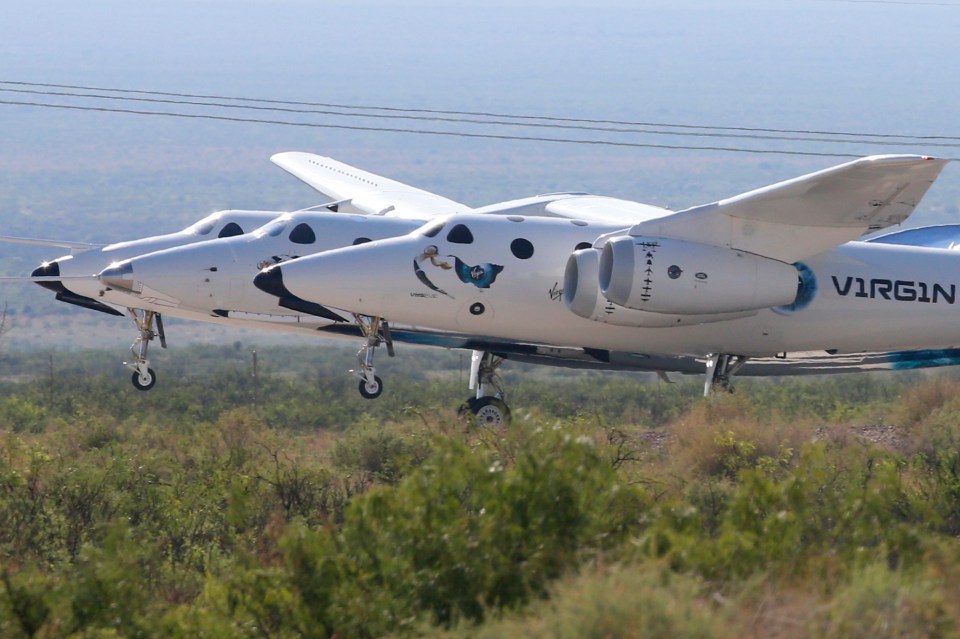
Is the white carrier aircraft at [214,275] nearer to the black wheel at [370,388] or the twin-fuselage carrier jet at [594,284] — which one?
the twin-fuselage carrier jet at [594,284]

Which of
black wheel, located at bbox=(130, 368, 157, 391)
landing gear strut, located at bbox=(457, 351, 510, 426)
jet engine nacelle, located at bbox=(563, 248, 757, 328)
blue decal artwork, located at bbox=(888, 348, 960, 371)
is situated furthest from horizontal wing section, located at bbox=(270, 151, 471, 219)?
blue decal artwork, located at bbox=(888, 348, 960, 371)

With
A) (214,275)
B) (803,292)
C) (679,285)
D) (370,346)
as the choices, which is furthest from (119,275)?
(803,292)

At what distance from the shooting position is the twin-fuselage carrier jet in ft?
61.0

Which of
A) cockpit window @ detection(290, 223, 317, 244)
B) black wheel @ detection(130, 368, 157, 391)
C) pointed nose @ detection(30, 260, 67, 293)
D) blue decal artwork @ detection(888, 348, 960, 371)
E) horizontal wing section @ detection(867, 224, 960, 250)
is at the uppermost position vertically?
horizontal wing section @ detection(867, 224, 960, 250)

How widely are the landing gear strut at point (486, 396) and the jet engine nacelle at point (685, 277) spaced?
271 cm

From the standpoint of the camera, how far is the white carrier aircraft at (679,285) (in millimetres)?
18484

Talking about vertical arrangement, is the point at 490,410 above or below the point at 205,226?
below

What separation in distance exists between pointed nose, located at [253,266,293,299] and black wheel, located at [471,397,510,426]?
10.2 feet

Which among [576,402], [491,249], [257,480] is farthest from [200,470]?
[576,402]

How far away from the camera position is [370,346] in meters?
19.7

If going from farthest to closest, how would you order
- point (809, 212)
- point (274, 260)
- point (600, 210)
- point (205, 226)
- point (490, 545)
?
point (600, 210) < point (205, 226) < point (274, 260) < point (809, 212) < point (490, 545)

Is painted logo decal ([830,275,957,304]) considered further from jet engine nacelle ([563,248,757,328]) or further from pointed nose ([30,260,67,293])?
pointed nose ([30,260,67,293])

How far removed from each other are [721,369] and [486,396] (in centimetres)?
328

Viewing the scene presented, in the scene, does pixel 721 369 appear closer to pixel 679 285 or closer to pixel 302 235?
pixel 679 285
